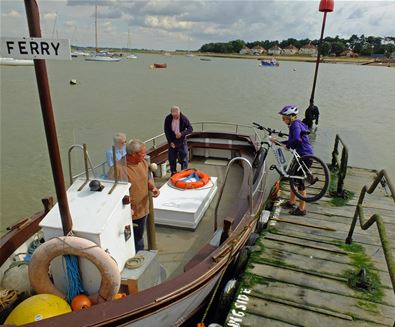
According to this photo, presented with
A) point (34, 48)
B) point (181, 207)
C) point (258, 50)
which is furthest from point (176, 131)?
point (258, 50)

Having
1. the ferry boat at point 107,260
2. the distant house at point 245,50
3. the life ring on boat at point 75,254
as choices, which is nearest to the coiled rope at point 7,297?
the ferry boat at point 107,260

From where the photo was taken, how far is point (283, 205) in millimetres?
5887

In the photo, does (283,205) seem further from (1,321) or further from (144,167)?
(1,321)

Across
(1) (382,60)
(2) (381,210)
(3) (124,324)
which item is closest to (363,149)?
(2) (381,210)

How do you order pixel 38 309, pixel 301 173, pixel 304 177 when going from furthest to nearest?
pixel 301 173, pixel 304 177, pixel 38 309

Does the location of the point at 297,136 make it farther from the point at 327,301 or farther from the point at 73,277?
the point at 73,277

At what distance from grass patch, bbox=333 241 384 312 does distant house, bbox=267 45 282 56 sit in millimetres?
144018

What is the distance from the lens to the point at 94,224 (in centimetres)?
304

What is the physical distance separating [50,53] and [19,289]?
7.65 feet

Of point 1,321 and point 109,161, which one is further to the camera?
point 109,161

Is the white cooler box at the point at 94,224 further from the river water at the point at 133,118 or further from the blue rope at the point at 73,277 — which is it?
the river water at the point at 133,118

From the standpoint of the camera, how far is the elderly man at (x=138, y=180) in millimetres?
3725

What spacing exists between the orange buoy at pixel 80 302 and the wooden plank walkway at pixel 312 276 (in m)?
1.41

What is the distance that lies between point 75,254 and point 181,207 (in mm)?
2529
